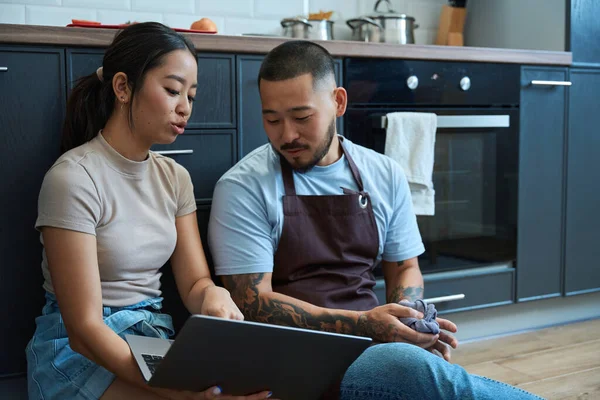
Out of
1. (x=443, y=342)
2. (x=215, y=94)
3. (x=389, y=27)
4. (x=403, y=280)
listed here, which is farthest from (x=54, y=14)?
(x=443, y=342)

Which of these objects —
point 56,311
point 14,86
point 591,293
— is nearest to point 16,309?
point 56,311

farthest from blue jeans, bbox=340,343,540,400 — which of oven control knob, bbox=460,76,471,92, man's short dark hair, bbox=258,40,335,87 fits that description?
oven control knob, bbox=460,76,471,92

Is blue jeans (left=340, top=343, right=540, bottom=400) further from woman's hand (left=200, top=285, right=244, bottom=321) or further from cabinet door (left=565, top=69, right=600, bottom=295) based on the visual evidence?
cabinet door (left=565, top=69, right=600, bottom=295)

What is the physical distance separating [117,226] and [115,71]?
33 cm

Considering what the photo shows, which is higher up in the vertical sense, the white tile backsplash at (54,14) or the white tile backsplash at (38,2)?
the white tile backsplash at (38,2)

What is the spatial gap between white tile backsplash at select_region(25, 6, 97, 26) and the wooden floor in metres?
1.72

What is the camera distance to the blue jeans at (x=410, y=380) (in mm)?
1289

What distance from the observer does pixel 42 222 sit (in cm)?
137

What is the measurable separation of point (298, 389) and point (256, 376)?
0.34 ft

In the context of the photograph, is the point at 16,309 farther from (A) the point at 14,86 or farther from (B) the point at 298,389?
(B) the point at 298,389

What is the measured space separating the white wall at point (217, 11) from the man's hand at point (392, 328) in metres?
1.57

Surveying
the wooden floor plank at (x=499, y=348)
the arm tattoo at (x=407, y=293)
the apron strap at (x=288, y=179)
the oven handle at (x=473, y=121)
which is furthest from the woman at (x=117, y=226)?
the wooden floor plank at (x=499, y=348)

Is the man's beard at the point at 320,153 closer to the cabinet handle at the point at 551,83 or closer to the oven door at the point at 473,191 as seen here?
the oven door at the point at 473,191

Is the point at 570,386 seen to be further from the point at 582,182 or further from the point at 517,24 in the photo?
the point at 517,24
